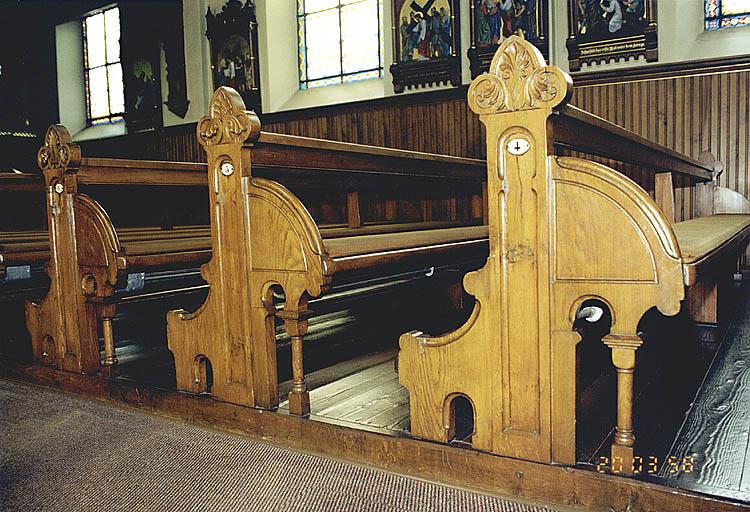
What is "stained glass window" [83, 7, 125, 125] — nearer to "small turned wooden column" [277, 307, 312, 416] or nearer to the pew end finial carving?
the pew end finial carving

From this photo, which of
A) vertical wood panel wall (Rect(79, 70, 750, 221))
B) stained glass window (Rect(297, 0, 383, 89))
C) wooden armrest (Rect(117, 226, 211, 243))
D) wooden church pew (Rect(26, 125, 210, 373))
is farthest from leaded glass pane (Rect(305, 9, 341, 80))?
wooden church pew (Rect(26, 125, 210, 373))

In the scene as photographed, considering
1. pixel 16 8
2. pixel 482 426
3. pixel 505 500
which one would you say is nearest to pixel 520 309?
pixel 482 426

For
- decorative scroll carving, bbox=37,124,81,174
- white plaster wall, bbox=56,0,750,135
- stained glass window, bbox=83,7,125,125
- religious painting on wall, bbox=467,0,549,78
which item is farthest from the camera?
stained glass window, bbox=83,7,125,125

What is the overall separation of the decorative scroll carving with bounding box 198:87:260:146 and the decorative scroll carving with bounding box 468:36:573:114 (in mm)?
857

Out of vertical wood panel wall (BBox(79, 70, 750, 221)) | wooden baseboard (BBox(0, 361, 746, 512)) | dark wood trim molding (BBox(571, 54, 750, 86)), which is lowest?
wooden baseboard (BBox(0, 361, 746, 512))

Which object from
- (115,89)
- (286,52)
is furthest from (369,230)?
(115,89)

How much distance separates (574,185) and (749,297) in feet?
11.5

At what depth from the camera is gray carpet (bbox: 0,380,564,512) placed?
75.0 inches

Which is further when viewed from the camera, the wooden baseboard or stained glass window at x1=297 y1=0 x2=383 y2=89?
stained glass window at x1=297 y1=0 x2=383 y2=89

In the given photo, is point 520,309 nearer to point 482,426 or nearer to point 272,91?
point 482,426

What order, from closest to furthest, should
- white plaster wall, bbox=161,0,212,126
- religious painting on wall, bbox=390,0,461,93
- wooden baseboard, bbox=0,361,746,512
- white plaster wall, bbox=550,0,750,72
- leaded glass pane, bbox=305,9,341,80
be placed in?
wooden baseboard, bbox=0,361,746,512 < white plaster wall, bbox=550,0,750,72 < religious painting on wall, bbox=390,0,461,93 < leaded glass pane, bbox=305,9,341,80 < white plaster wall, bbox=161,0,212,126

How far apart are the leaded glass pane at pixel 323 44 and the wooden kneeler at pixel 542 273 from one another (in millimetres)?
6467

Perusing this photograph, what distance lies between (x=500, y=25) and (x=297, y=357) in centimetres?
494

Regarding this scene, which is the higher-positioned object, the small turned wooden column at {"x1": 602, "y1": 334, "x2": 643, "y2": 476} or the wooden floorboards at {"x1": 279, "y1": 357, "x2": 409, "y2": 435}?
the small turned wooden column at {"x1": 602, "y1": 334, "x2": 643, "y2": 476}
